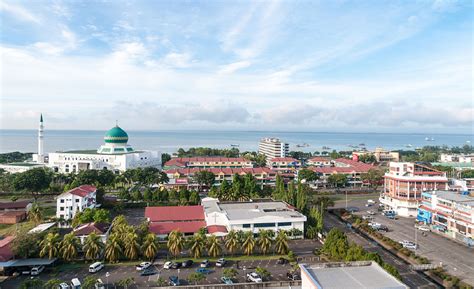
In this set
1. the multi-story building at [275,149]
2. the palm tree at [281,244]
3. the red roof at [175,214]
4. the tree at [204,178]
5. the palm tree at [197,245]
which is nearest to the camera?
the palm tree at [197,245]

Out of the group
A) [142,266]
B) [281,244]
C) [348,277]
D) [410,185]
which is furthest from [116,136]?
[348,277]

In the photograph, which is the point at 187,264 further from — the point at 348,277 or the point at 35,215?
the point at 35,215

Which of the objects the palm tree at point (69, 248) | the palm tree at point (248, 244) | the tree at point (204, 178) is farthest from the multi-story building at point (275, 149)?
the palm tree at point (69, 248)

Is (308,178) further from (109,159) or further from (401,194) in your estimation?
(109,159)

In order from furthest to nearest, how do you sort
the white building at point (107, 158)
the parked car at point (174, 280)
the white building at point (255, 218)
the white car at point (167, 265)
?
1. the white building at point (107, 158)
2. the white building at point (255, 218)
3. the white car at point (167, 265)
4. the parked car at point (174, 280)

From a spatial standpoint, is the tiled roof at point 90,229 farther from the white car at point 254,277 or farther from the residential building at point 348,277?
the residential building at point 348,277

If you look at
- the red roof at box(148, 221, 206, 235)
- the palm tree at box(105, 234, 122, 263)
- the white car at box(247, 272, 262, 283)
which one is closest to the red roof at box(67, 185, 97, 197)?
the red roof at box(148, 221, 206, 235)
